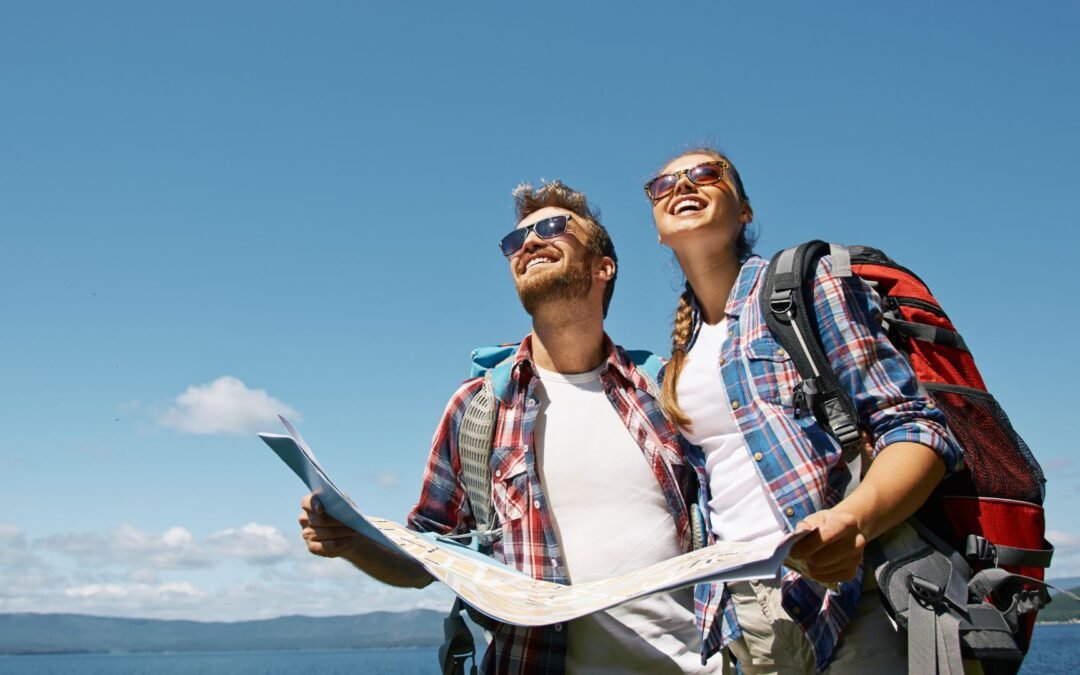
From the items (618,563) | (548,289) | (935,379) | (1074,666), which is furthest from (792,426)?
(1074,666)

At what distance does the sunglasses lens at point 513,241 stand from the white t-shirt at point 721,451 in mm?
1685

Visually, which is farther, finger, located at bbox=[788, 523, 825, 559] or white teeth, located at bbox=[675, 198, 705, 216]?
white teeth, located at bbox=[675, 198, 705, 216]

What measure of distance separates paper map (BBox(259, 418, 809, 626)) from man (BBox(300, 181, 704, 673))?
43 cm

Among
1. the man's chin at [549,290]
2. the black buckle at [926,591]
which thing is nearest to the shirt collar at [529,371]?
the man's chin at [549,290]

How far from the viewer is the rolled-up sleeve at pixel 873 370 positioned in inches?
118

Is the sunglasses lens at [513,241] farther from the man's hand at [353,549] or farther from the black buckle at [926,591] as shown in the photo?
the black buckle at [926,591]

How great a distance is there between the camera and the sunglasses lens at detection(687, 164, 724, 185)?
439 centimetres

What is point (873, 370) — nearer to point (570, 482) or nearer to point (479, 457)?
point (570, 482)

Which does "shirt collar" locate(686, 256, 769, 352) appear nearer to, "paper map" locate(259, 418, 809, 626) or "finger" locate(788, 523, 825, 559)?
"paper map" locate(259, 418, 809, 626)

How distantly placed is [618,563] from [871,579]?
150cm

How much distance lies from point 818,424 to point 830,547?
0.83 metres

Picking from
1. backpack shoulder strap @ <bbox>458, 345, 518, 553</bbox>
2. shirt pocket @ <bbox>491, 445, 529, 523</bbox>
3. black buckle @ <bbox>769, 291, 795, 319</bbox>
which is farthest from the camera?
backpack shoulder strap @ <bbox>458, 345, 518, 553</bbox>

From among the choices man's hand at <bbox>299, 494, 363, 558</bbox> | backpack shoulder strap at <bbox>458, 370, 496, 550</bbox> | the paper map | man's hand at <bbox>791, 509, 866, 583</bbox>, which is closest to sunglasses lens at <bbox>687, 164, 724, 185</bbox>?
backpack shoulder strap at <bbox>458, 370, 496, 550</bbox>

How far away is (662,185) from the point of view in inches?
177
